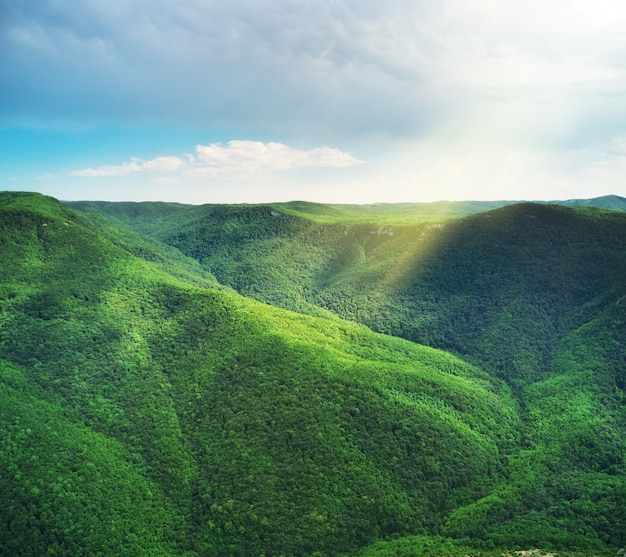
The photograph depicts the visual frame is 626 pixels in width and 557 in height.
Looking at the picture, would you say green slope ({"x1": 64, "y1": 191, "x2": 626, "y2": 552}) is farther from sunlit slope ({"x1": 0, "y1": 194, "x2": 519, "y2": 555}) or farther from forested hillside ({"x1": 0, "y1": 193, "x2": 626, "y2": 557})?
sunlit slope ({"x1": 0, "y1": 194, "x2": 519, "y2": 555})

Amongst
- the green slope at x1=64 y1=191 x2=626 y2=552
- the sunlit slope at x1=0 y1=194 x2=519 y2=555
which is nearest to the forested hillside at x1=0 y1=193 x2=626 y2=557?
the sunlit slope at x1=0 y1=194 x2=519 y2=555

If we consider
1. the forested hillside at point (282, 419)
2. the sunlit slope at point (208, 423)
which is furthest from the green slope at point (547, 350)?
the sunlit slope at point (208, 423)

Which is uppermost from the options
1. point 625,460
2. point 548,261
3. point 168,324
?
point 548,261

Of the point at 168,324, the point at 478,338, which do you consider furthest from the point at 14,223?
the point at 478,338

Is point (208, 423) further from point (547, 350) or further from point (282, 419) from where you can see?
point (547, 350)

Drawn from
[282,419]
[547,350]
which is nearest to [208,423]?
[282,419]

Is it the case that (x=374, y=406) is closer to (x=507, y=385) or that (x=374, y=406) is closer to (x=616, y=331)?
(x=507, y=385)

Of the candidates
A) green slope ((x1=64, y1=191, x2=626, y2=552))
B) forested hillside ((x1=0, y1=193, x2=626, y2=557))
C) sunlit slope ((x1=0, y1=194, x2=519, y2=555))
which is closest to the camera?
sunlit slope ((x1=0, y1=194, x2=519, y2=555))

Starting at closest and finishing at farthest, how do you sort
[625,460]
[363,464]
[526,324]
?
[363,464] < [625,460] < [526,324]
